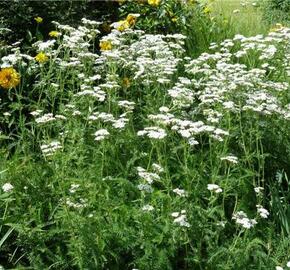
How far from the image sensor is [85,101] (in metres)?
3.94

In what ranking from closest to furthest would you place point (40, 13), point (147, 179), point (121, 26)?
point (147, 179) < point (121, 26) < point (40, 13)

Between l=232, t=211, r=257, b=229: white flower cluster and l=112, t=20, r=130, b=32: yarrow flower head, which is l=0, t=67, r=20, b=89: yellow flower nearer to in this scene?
Result: l=112, t=20, r=130, b=32: yarrow flower head

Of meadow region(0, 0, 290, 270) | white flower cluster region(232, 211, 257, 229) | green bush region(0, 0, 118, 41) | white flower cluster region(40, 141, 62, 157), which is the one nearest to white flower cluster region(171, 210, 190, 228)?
meadow region(0, 0, 290, 270)

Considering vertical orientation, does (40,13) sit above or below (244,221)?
below

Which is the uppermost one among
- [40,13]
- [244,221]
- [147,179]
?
[147,179]

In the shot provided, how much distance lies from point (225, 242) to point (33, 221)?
1047 millimetres

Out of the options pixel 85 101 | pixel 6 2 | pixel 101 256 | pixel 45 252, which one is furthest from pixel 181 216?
pixel 6 2

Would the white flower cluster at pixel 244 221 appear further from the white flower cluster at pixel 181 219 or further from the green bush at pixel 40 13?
the green bush at pixel 40 13

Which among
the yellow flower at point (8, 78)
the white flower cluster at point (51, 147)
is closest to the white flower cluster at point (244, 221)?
the white flower cluster at point (51, 147)

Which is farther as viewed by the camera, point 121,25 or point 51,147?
point 121,25

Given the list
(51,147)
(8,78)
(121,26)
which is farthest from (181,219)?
(121,26)

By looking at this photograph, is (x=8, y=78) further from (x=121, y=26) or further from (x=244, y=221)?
(x=244, y=221)

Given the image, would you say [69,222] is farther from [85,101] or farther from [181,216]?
[85,101]

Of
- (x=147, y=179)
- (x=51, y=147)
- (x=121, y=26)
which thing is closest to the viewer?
(x=147, y=179)
